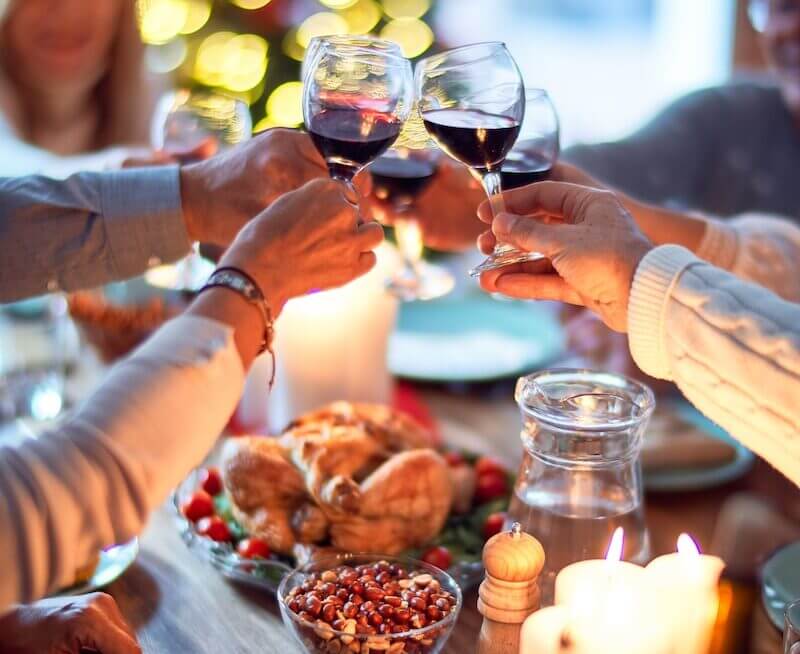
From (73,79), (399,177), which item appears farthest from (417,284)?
(73,79)

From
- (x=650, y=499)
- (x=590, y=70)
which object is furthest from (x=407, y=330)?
(x=590, y=70)

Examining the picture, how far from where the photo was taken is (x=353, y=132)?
995 mm

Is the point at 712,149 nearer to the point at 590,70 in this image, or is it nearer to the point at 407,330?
the point at 407,330

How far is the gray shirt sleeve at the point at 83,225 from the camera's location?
122cm

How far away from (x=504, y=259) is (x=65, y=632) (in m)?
0.56

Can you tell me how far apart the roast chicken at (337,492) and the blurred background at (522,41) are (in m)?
1.05

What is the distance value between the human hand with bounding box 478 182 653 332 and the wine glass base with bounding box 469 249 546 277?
3cm

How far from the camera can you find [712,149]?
2.48 metres

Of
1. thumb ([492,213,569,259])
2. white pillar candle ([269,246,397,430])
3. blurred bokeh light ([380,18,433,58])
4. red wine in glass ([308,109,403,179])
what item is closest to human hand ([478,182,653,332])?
thumb ([492,213,569,259])

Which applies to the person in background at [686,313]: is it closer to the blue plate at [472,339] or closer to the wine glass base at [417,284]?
the wine glass base at [417,284]

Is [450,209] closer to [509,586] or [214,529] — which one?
[214,529]

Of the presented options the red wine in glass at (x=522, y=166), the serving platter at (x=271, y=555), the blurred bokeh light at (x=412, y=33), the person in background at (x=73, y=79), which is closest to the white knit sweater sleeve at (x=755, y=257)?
the red wine in glass at (x=522, y=166)

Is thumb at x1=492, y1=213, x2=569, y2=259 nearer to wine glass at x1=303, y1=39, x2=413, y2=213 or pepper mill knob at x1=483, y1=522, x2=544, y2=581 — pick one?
wine glass at x1=303, y1=39, x2=413, y2=213

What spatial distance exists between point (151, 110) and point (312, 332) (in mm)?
1471
